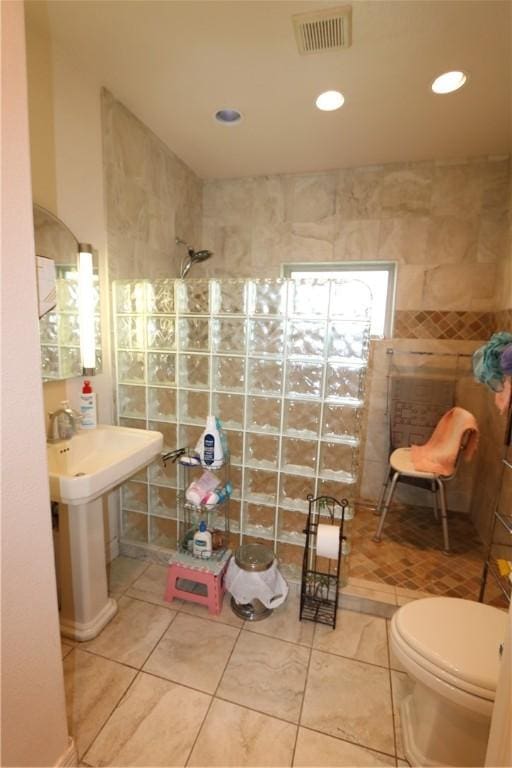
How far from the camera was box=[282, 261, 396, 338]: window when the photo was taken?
2.48 m

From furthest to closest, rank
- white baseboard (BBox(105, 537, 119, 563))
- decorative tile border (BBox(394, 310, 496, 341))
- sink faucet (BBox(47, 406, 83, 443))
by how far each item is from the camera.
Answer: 1. decorative tile border (BBox(394, 310, 496, 341))
2. white baseboard (BBox(105, 537, 119, 563))
3. sink faucet (BBox(47, 406, 83, 443))

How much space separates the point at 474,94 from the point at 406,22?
0.59 meters

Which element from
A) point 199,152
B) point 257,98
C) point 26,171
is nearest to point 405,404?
point 257,98

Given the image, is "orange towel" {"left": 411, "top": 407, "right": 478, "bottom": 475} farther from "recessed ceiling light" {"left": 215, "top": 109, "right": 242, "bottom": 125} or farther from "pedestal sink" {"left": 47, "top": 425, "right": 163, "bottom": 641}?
"recessed ceiling light" {"left": 215, "top": 109, "right": 242, "bottom": 125}

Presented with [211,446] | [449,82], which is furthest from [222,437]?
[449,82]

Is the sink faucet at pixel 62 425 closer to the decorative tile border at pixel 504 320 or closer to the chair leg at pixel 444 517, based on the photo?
the chair leg at pixel 444 517

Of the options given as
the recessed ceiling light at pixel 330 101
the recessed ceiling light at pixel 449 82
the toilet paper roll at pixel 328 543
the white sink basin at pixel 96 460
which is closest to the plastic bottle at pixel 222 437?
the white sink basin at pixel 96 460

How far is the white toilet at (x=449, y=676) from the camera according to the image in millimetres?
932

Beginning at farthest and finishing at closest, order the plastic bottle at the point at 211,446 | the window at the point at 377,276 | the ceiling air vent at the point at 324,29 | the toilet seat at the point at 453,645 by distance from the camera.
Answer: the window at the point at 377,276 < the plastic bottle at the point at 211,446 < the ceiling air vent at the point at 324,29 < the toilet seat at the point at 453,645

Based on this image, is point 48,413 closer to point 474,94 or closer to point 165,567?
point 165,567

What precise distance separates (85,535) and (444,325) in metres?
2.46

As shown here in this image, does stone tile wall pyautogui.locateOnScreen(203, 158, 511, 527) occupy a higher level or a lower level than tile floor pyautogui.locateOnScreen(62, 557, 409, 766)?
higher

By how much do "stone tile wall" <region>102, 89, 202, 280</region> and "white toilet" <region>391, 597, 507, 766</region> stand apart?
1991 mm

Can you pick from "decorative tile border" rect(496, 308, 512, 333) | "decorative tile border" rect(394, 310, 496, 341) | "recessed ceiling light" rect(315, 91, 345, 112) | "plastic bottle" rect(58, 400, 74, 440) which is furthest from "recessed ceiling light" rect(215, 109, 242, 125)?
"decorative tile border" rect(496, 308, 512, 333)
